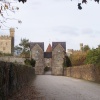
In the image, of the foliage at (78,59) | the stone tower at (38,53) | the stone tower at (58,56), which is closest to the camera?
the foliage at (78,59)


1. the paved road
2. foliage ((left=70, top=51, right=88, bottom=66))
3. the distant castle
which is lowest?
the paved road

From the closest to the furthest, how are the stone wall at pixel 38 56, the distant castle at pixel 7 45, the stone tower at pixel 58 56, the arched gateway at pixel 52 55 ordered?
the stone tower at pixel 58 56 → the arched gateway at pixel 52 55 → the stone wall at pixel 38 56 → the distant castle at pixel 7 45

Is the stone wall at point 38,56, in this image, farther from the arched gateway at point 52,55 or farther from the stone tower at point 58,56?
the stone tower at point 58,56

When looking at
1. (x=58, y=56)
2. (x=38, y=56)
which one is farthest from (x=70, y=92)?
(x=38, y=56)

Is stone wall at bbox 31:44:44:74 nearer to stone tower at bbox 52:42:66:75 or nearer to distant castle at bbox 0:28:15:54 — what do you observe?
stone tower at bbox 52:42:66:75

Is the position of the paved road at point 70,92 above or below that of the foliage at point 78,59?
below

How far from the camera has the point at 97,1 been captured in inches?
268

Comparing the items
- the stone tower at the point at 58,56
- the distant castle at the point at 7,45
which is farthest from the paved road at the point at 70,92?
the distant castle at the point at 7,45

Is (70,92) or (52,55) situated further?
(52,55)

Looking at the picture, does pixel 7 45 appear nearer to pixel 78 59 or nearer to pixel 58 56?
pixel 58 56

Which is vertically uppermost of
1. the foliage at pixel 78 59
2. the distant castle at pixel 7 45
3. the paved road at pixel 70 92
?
the distant castle at pixel 7 45

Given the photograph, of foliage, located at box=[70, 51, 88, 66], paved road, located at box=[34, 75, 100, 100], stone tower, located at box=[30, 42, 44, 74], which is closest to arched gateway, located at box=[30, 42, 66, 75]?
stone tower, located at box=[30, 42, 44, 74]

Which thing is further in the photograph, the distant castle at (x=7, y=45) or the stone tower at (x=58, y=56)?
the distant castle at (x=7, y=45)

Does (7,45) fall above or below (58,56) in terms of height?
above
